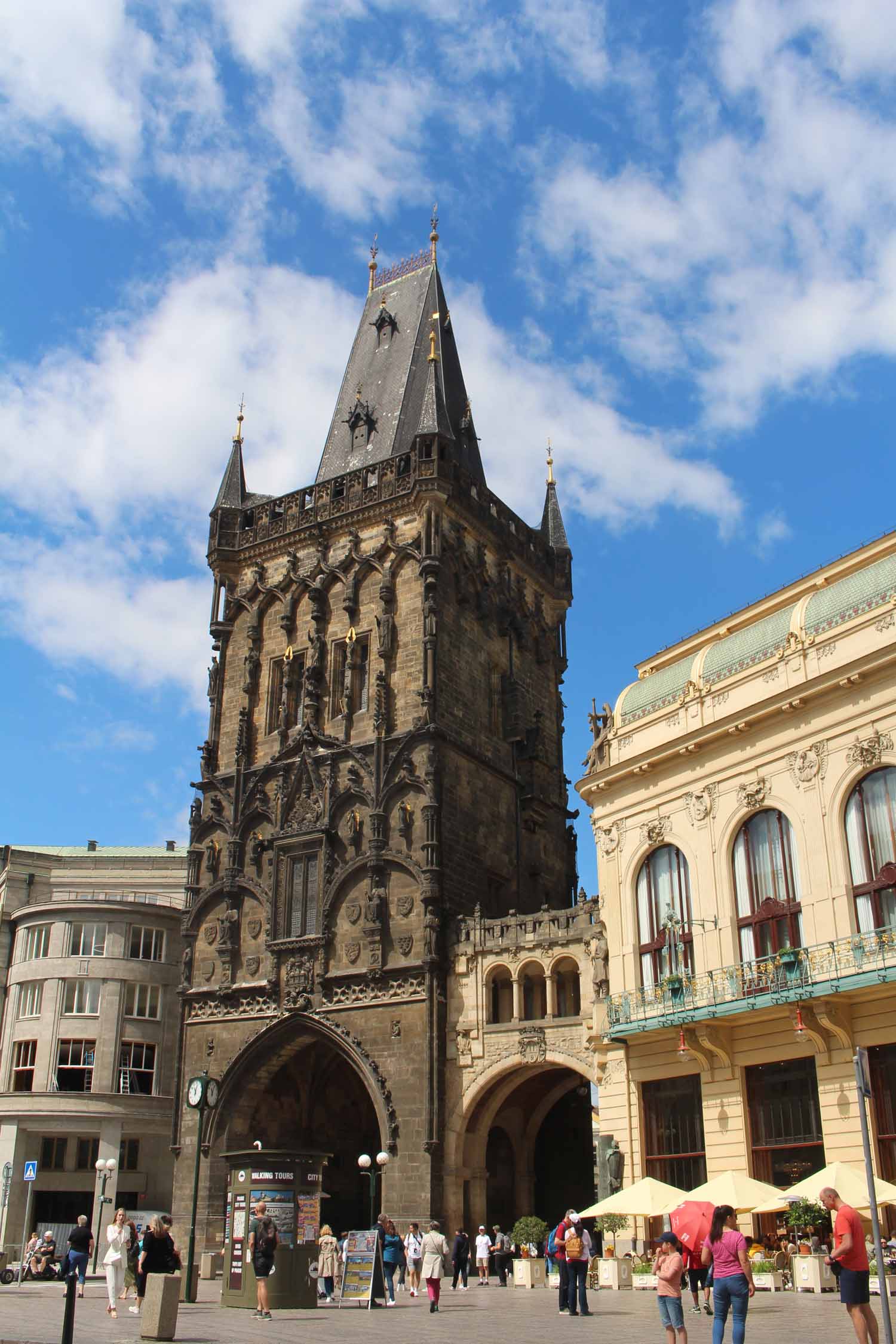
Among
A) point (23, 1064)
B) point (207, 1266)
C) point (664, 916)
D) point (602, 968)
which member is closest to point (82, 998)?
point (23, 1064)

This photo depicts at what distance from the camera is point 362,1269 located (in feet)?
81.7

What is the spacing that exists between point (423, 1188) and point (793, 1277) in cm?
1527

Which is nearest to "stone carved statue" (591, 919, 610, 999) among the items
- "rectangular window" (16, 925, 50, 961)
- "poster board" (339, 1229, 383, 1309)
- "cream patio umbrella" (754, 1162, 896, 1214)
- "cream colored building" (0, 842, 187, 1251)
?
"poster board" (339, 1229, 383, 1309)

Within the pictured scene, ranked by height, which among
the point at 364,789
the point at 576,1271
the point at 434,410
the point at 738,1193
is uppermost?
the point at 434,410

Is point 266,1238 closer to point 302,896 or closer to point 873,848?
point 873,848

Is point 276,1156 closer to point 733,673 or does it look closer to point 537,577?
point 733,673

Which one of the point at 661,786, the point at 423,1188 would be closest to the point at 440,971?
the point at 423,1188

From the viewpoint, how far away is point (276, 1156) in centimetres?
2434

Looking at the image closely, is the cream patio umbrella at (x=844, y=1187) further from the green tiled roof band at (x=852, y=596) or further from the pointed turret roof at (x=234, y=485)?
the pointed turret roof at (x=234, y=485)

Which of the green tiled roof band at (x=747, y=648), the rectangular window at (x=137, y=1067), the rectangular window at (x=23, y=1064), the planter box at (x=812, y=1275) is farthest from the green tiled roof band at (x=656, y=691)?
the rectangular window at (x=23, y=1064)

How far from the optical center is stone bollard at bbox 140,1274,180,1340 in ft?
53.6

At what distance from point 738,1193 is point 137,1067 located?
33.8 metres

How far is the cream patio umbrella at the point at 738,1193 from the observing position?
24.1 m

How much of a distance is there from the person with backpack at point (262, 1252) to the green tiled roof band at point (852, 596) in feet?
61.5
